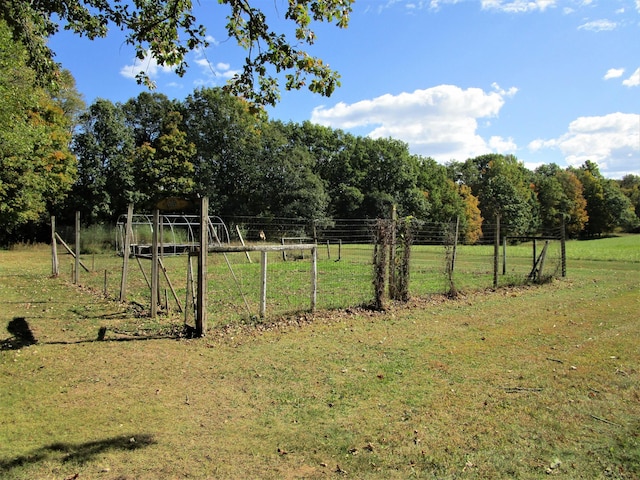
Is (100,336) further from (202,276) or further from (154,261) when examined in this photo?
(202,276)

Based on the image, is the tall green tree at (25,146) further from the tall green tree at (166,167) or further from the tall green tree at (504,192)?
the tall green tree at (504,192)

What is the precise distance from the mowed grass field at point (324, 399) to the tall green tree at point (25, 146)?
8.72 metres

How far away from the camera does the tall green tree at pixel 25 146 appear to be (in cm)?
1680

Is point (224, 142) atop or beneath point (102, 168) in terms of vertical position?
atop

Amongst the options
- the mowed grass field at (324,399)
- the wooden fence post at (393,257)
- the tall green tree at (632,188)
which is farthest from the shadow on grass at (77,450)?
the tall green tree at (632,188)

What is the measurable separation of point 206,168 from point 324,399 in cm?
4266

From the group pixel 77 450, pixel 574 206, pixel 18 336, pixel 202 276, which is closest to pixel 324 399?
pixel 77 450

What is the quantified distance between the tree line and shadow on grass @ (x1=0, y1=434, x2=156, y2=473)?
15.0 meters

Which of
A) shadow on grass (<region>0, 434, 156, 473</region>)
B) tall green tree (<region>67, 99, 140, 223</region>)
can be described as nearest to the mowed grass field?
shadow on grass (<region>0, 434, 156, 473</region>)

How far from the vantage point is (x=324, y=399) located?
4770mm

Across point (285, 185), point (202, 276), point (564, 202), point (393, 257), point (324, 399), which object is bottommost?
point (324, 399)

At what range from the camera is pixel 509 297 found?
37.9ft

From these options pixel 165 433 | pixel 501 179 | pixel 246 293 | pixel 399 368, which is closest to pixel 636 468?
pixel 399 368

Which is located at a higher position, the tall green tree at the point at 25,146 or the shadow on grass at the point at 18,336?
the tall green tree at the point at 25,146
